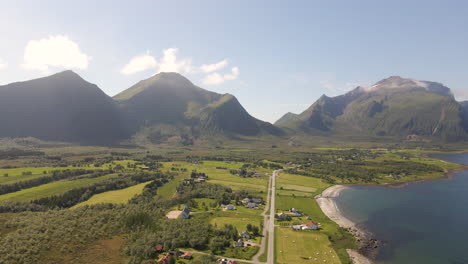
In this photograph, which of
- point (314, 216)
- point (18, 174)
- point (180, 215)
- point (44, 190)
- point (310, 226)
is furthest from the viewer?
point (18, 174)

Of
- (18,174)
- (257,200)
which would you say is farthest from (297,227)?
(18,174)

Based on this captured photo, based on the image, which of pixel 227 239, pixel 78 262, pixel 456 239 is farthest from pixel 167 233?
pixel 456 239

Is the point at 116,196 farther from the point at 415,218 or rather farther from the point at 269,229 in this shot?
the point at 415,218

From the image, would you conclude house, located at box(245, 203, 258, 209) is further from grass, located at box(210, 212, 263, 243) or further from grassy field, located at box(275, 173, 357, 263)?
grassy field, located at box(275, 173, 357, 263)

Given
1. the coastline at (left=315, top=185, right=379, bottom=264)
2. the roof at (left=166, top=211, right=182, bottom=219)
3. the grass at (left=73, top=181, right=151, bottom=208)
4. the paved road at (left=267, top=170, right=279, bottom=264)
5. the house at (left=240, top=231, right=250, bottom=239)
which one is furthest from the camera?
the grass at (left=73, top=181, right=151, bottom=208)

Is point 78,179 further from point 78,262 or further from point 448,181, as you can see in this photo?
point 448,181

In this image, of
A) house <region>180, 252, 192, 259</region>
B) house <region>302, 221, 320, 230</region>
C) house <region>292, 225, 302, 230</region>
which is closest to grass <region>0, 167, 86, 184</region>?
house <region>180, 252, 192, 259</region>
